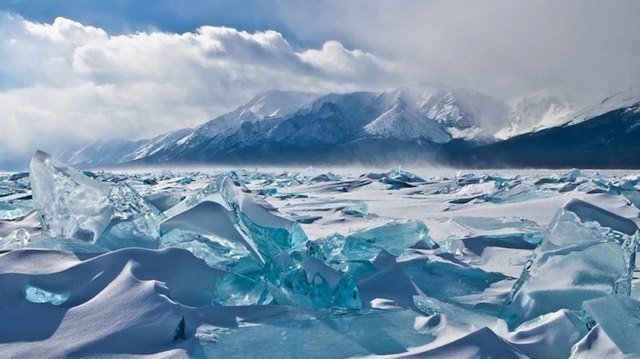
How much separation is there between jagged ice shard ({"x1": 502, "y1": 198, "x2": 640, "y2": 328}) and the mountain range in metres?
79.9

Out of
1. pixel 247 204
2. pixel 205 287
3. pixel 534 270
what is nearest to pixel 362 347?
pixel 205 287

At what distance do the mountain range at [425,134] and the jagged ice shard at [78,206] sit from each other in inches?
3164

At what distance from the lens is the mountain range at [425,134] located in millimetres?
91312

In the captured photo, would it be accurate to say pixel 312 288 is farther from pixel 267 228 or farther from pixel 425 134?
pixel 425 134

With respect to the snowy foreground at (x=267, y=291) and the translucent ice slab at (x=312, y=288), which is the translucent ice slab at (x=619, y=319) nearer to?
the snowy foreground at (x=267, y=291)

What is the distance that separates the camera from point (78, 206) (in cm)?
367

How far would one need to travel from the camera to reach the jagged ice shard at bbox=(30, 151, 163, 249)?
3559mm

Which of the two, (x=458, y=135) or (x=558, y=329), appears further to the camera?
(x=458, y=135)

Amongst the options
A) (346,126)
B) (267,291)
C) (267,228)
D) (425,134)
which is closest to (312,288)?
(267,291)

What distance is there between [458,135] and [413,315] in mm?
136954

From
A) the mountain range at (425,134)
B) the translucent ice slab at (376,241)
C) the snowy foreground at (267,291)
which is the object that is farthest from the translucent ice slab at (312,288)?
the mountain range at (425,134)

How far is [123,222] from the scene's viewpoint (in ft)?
11.6

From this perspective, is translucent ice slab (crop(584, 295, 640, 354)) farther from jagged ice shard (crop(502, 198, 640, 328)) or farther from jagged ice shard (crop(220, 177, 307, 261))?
jagged ice shard (crop(220, 177, 307, 261))

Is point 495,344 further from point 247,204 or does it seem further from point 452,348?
point 247,204
